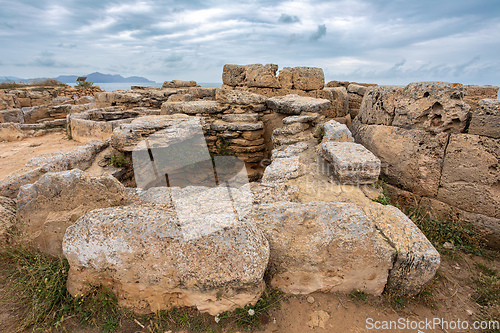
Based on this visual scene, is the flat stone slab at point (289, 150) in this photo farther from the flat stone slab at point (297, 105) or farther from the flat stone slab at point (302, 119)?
the flat stone slab at point (297, 105)

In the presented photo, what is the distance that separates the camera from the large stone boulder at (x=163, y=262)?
1.86 m

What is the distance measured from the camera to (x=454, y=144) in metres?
3.04

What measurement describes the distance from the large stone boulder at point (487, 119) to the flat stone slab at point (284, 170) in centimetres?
214

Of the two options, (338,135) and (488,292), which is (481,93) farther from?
(488,292)

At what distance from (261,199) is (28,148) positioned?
19.5 feet

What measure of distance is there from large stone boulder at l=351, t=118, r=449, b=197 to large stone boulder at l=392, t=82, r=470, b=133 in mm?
116

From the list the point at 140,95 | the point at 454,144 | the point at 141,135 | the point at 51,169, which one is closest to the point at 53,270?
the point at 51,169

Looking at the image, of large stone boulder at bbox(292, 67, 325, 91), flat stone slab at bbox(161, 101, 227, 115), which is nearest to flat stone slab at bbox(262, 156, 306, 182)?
flat stone slab at bbox(161, 101, 227, 115)

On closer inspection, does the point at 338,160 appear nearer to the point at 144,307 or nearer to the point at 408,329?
the point at 408,329

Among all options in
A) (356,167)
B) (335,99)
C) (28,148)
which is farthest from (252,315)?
(28,148)

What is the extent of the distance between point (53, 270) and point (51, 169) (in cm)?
184

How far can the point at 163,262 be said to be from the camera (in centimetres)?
188

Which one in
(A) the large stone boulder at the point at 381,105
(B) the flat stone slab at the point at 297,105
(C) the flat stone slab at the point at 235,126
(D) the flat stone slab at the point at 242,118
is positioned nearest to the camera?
(A) the large stone boulder at the point at 381,105

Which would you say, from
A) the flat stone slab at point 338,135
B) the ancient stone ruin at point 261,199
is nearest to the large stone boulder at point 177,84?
the ancient stone ruin at point 261,199
